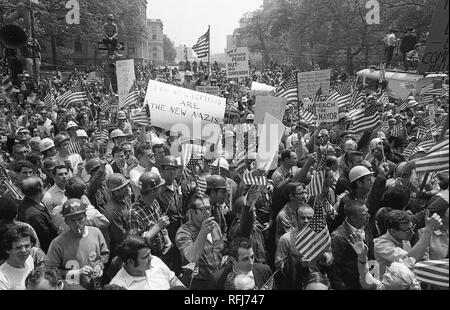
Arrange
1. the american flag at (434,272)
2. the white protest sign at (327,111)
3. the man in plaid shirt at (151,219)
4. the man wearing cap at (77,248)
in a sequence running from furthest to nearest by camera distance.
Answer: the white protest sign at (327,111) < the man in plaid shirt at (151,219) < the man wearing cap at (77,248) < the american flag at (434,272)

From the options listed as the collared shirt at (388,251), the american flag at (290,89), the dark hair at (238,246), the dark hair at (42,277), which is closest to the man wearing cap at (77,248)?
the dark hair at (42,277)

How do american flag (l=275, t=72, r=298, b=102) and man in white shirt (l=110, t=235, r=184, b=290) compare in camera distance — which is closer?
man in white shirt (l=110, t=235, r=184, b=290)

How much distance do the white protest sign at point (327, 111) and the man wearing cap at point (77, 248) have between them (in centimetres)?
514

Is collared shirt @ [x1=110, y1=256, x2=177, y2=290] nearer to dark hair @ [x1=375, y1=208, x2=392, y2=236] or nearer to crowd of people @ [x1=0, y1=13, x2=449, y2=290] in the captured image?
crowd of people @ [x1=0, y1=13, x2=449, y2=290]

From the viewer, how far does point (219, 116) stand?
24.3 feet

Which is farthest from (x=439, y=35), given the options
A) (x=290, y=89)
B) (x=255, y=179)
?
(x=290, y=89)

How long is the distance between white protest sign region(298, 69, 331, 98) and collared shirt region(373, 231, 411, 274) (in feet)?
17.1

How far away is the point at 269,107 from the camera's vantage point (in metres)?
6.69

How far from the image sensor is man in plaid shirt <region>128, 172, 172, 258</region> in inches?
178

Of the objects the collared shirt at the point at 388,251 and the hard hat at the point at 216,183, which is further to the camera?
the hard hat at the point at 216,183

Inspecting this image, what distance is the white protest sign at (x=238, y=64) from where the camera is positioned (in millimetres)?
11883

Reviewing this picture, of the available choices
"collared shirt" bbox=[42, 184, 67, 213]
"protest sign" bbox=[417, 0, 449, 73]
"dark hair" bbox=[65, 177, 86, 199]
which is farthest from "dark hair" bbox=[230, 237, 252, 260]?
"protest sign" bbox=[417, 0, 449, 73]

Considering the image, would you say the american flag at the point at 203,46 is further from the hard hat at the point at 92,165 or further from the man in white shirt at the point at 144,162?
the hard hat at the point at 92,165

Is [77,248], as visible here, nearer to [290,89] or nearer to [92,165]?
[92,165]
